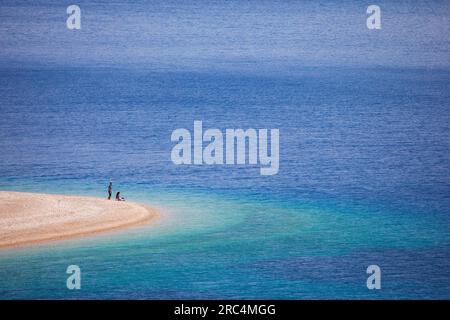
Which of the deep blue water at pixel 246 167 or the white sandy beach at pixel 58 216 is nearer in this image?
the deep blue water at pixel 246 167

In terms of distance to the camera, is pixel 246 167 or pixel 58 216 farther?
pixel 246 167

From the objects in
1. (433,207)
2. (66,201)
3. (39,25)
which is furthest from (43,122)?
(433,207)

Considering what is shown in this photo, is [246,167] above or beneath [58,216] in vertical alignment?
above

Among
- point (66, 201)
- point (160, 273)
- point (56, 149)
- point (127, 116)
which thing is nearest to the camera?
point (160, 273)

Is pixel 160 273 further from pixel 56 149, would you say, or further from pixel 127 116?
pixel 127 116

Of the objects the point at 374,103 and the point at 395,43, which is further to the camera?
the point at 395,43
